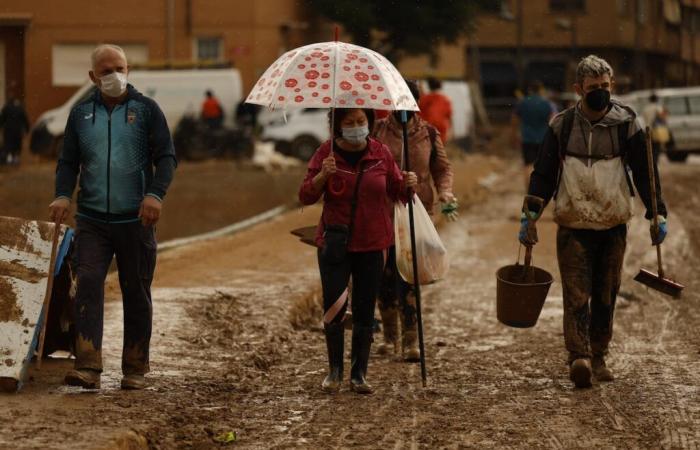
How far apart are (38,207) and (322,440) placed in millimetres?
21264

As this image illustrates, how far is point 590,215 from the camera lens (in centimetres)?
904

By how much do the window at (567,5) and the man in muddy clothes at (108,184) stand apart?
5534 centimetres

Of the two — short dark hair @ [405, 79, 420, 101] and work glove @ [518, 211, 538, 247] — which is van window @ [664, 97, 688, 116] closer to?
short dark hair @ [405, 79, 420, 101]

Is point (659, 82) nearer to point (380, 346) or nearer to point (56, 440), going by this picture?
point (380, 346)

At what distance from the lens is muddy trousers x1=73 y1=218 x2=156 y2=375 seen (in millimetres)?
8305

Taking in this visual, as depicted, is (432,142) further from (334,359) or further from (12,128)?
(12,128)

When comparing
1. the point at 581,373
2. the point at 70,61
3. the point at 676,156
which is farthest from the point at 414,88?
the point at 70,61

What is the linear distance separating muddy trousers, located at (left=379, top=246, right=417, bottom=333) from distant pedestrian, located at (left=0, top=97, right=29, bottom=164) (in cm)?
2444

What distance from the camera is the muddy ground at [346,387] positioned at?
292 inches

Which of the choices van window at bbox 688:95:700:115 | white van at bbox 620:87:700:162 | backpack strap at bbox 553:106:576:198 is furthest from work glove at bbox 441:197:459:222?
van window at bbox 688:95:700:115

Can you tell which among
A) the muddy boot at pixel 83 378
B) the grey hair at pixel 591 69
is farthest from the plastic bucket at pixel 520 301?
the muddy boot at pixel 83 378

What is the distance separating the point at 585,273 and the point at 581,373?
25.8 inches

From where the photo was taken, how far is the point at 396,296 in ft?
34.4

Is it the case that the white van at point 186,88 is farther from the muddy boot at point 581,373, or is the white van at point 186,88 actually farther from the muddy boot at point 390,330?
the muddy boot at point 581,373
